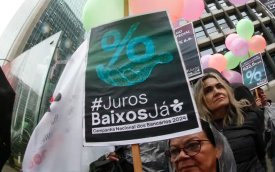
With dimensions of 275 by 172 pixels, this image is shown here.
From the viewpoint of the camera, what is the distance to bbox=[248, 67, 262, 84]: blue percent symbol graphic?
565 centimetres

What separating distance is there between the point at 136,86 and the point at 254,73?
4.27m

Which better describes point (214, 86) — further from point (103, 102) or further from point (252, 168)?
point (103, 102)

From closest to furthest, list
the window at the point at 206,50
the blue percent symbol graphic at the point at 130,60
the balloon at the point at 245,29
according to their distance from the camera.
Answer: the blue percent symbol graphic at the point at 130,60, the balloon at the point at 245,29, the window at the point at 206,50

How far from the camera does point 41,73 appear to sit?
363 cm

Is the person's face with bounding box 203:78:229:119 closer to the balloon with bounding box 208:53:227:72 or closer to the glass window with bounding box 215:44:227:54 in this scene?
the balloon with bounding box 208:53:227:72

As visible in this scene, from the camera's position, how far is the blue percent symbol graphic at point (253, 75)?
5.65m

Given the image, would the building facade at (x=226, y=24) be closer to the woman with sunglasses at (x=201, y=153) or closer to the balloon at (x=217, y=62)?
the balloon at (x=217, y=62)

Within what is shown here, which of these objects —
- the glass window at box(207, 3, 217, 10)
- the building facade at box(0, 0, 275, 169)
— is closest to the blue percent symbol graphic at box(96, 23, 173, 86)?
the building facade at box(0, 0, 275, 169)

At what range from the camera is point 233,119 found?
2428 mm

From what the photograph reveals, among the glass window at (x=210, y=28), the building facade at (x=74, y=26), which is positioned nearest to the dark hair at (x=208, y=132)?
the building facade at (x=74, y=26)

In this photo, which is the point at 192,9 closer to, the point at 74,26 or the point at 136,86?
the point at 136,86

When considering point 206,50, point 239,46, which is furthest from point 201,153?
point 206,50

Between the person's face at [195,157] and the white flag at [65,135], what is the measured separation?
1.70ft

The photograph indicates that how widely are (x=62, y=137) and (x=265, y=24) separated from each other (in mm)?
24399
